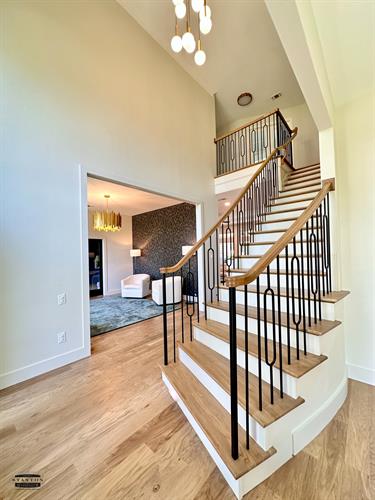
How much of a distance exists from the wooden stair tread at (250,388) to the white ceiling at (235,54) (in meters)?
5.04

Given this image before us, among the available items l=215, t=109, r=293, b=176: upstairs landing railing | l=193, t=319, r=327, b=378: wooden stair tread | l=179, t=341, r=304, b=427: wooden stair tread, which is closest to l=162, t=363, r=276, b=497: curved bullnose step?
l=179, t=341, r=304, b=427: wooden stair tread

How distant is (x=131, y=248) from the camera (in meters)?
8.20

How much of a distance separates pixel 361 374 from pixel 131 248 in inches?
292

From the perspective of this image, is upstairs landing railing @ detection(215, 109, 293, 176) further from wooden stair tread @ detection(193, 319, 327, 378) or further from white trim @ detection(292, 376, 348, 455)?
white trim @ detection(292, 376, 348, 455)

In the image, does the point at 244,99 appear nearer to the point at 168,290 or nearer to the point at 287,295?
the point at 168,290

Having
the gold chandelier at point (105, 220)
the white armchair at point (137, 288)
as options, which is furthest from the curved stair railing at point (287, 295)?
the gold chandelier at point (105, 220)

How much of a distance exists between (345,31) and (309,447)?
312cm

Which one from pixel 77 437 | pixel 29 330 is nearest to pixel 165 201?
pixel 29 330

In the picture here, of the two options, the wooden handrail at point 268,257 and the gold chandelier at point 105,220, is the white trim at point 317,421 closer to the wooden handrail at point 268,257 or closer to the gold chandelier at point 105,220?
the wooden handrail at point 268,257

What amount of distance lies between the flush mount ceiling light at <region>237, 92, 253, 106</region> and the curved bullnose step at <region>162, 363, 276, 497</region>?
6065 mm

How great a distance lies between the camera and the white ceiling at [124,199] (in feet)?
15.3

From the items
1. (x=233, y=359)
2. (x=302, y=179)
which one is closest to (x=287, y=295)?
(x=233, y=359)

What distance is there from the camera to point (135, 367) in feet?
Answer: 7.62

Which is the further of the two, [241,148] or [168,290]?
[241,148]
